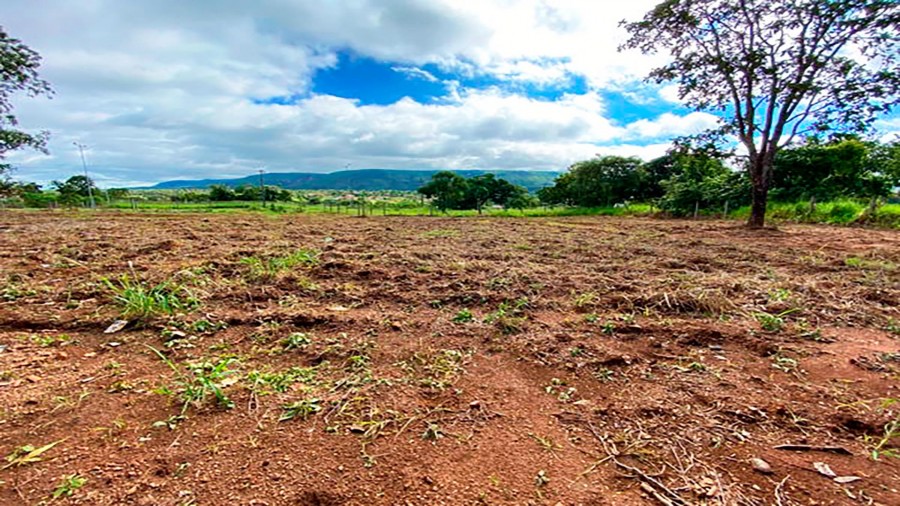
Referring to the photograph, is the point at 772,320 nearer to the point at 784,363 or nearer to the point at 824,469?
the point at 784,363

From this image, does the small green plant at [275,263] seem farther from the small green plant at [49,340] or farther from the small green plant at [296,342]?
the small green plant at [296,342]

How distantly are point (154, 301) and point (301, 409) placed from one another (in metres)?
2.31

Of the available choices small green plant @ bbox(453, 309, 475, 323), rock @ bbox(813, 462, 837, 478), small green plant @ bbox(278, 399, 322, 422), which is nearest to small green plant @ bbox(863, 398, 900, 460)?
rock @ bbox(813, 462, 837, 478)

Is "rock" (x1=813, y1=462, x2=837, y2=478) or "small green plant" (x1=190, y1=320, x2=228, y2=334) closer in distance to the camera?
"rock" (x1=813, y1=462, x2=837, y2=478)

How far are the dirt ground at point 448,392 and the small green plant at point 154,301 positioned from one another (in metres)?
0.03

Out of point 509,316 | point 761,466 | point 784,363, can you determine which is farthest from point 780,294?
point 761,466

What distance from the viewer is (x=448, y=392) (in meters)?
2.18

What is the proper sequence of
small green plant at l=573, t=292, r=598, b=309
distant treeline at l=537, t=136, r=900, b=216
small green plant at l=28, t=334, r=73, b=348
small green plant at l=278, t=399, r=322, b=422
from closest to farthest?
1. small green plant at l=278, t=399, r=322, b=422
2. small green plant at l=28, t=334, r=73, b=348
3. small green plant at l=573, t=292, r=598, b=309
4. distant treeline at l=537, t=136, r=900, b=216

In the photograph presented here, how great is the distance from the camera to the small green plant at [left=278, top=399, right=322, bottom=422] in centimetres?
191

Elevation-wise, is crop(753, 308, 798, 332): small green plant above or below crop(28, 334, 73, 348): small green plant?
below

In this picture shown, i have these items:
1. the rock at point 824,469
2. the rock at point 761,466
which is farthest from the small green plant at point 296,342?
the rock at point 824,469

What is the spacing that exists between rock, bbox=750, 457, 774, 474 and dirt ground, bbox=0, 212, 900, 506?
3 cm

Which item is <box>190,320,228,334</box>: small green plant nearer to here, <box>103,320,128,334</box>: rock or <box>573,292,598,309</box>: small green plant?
<box>103,320,128,334</box>: rock

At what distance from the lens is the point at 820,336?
2.90 meters
